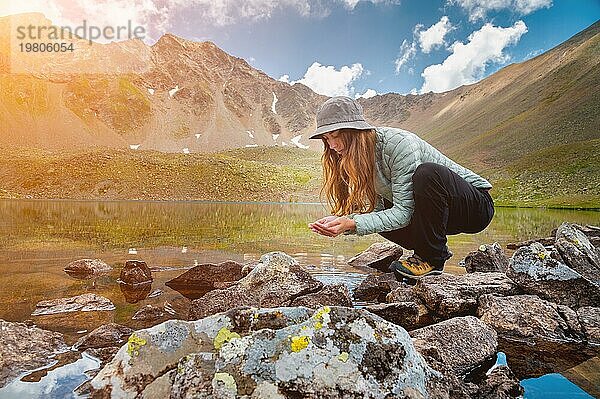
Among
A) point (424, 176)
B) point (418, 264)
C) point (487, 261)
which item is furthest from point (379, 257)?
point (424, 176)

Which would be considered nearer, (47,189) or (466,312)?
(466,312)

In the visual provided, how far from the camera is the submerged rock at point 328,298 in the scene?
5894 millimetres

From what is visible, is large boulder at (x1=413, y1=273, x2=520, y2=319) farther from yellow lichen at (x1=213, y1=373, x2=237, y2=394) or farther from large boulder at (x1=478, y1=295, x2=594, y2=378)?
yellow lichen at (x1=213, y1=373, x2=237, y2=394)

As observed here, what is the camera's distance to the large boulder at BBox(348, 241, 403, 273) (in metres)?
11.0

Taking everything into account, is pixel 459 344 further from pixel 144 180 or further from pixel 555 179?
pixel 555 179

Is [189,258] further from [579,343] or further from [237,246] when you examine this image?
[579,343]

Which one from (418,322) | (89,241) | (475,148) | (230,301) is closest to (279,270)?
(230,301)

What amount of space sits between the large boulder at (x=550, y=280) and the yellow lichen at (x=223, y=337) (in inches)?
196

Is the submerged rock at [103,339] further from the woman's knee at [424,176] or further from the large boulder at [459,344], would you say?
the woman's knee at [424,176]

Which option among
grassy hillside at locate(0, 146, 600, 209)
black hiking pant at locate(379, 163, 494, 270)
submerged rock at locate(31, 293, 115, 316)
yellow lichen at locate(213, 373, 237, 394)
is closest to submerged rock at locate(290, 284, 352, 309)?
black hiking pant at locate(379, 163, 494, 270)

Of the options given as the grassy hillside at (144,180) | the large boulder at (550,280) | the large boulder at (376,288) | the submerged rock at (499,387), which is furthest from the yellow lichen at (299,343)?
the grassy hillside at (144,180)

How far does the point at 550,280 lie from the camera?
6043mm

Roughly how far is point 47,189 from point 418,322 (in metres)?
130

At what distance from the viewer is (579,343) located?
4.87 m
